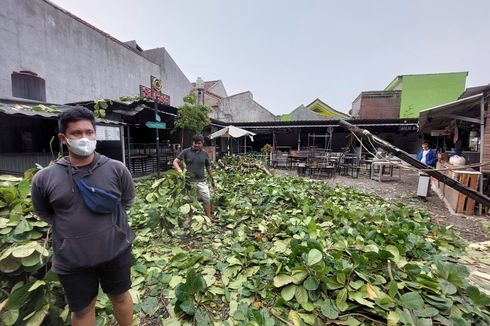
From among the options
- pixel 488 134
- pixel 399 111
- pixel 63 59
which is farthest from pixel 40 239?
pixel 399 111

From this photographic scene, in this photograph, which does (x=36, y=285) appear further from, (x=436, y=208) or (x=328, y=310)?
(x=436, y=208)

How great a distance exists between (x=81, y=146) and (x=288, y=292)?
2259 millimetres

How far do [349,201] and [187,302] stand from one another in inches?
190

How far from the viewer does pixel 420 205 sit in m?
6.24

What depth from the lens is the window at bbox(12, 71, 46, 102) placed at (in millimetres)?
7336

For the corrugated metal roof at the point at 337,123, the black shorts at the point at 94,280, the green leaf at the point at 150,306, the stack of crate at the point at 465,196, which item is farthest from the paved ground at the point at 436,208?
the corrugated metal roof at the point at 337,123

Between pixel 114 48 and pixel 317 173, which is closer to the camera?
pixel 317 173

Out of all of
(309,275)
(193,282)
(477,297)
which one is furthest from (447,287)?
(193,282)

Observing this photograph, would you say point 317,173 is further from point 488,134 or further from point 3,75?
point 3,75

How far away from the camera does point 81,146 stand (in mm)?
1583

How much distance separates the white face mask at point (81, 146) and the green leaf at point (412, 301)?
2.87m

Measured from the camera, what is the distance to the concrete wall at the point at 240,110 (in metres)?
23.8

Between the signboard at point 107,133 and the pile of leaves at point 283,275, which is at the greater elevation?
the signboard at point 107,133

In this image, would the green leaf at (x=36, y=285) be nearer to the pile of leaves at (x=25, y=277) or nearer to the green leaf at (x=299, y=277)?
the pile of leaves at (x=25, y=277)
